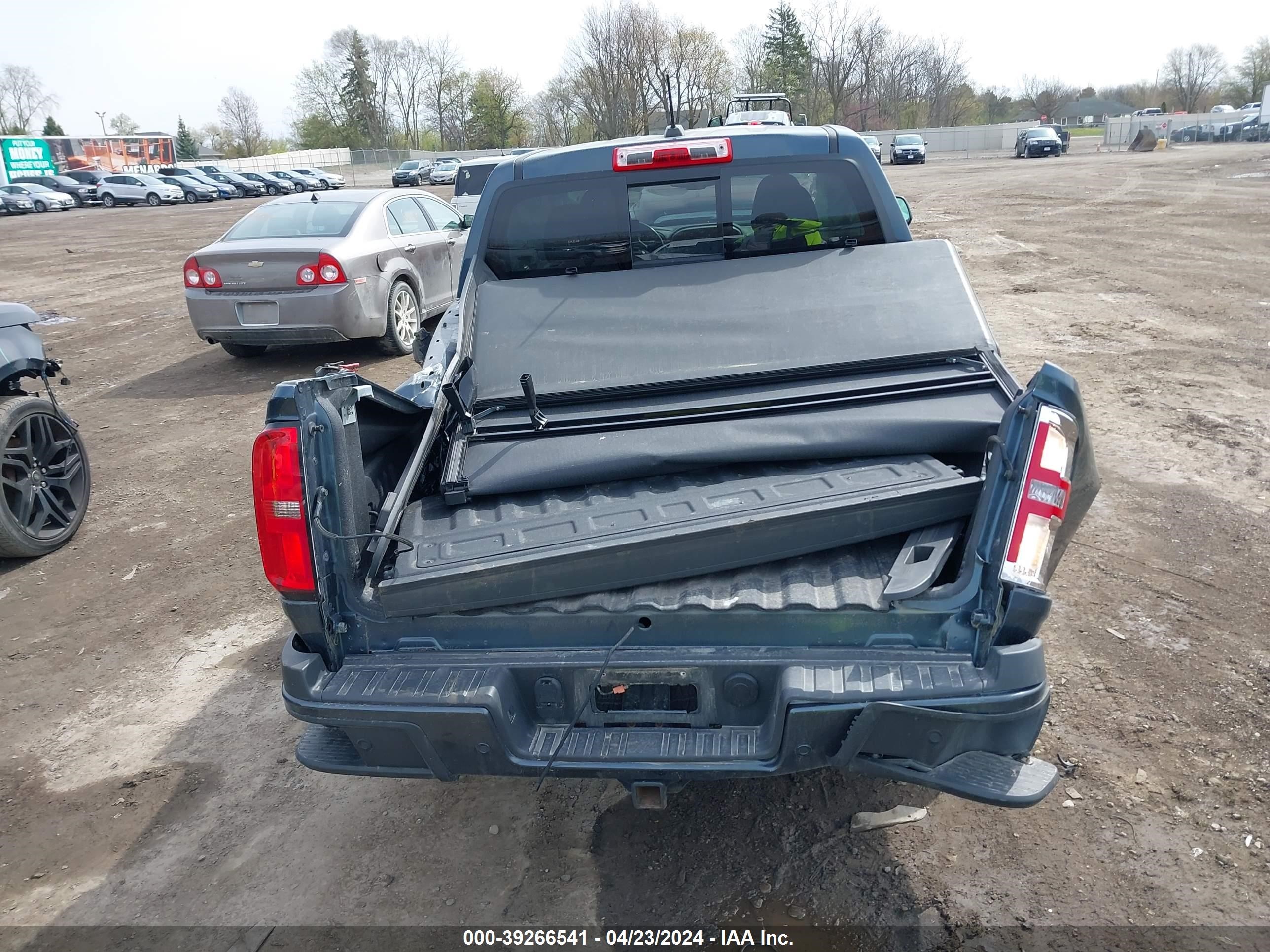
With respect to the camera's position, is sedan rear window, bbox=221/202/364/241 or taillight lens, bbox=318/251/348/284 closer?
taillight lens, bbox=318/251/348/284

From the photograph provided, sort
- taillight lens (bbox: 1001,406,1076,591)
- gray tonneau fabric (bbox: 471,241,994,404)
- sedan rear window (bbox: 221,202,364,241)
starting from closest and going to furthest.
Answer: taillight lens (bbox: 1001,406,1076,591), gray tonneau fabric (bbox: 471,241,994,404), sedan rear window (bbox: 221,202,364,241)

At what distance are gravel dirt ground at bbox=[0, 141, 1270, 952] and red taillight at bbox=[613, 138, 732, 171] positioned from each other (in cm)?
257

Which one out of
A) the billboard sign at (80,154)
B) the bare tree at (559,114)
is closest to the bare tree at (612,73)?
the bare tree at (559,114)

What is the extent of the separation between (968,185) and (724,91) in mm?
42630

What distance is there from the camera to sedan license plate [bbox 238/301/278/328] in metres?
8.62

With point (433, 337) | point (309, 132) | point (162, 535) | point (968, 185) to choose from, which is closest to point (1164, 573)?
point (433, 337)

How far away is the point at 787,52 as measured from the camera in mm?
71875

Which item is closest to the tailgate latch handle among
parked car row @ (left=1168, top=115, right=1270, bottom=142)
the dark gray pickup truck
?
the dark gray pickup truck

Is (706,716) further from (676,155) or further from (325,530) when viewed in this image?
(676,155)

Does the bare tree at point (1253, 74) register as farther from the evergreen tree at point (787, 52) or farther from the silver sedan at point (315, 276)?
the silver sedan at point (315, 276)

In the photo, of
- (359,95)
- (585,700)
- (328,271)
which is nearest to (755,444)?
(585,700)

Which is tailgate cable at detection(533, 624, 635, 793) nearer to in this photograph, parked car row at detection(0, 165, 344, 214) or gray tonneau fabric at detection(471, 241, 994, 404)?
gray tonneau fabric at detection(471, 241, 994, 404)

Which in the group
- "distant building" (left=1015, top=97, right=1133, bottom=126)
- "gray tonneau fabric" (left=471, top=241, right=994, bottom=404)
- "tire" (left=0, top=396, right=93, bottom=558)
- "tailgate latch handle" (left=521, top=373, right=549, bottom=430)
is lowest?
"tire" (left=0, top=396, right=93, bottom=558)

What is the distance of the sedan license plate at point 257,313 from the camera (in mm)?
8625
